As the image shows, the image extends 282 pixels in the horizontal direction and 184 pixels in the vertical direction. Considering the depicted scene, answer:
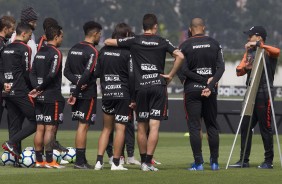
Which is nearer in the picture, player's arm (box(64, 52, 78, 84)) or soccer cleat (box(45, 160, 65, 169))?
player's arm (box(64, 52, 78, 84))

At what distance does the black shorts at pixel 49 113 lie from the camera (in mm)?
16656

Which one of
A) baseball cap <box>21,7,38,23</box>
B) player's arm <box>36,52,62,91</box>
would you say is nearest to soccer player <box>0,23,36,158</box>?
baseball cap <box>21,7,38,23</box>

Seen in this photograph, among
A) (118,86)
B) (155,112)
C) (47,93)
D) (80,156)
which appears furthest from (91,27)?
(80,156)

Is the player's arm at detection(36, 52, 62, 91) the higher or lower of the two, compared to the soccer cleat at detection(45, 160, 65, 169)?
higher

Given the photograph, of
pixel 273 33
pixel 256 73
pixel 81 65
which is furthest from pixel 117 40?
pixel 273 33

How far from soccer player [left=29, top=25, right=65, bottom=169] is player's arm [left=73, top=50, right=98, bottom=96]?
491 mm

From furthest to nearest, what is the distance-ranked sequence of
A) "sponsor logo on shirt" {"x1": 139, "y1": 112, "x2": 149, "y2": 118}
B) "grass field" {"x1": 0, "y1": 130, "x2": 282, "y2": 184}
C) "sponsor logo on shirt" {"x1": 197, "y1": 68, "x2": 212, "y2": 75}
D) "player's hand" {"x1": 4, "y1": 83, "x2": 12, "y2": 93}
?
1. "player's hand" {"x1": 4, "y1": 83, "x2": 12, "y2": 93}
2. "sponsor logo on shirt" {"x1": 197, "y1": 68, "x2": 212, "y2": 75}
3. "sponsor logo on shirt" {"x1": 139, "y1": 112, "x2": 149, "y2": 118}
4. "grass field" {"x1": 0, "y1": 130, "x2": 282, "y2": 184}

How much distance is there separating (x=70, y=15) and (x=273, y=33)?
66.6ft

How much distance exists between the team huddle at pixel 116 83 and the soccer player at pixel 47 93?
0.02m

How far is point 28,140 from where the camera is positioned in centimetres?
2552

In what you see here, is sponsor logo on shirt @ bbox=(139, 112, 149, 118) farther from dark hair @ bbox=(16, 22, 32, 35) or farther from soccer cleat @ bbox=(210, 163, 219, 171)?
dark hair @ bbox=(16, 22, 32, 35)

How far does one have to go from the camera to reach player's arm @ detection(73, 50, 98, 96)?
16.2m

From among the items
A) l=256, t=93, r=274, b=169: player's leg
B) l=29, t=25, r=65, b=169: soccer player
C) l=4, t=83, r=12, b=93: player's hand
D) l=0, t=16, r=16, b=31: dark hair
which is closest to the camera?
l=29, t=25, r=65, b=169: soccer player

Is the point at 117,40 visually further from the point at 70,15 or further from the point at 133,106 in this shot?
the point at 70,15
